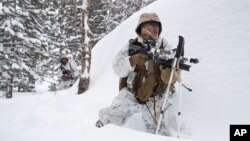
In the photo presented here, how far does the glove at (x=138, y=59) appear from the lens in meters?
5.71

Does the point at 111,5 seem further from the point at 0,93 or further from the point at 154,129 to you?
the point at 154,129

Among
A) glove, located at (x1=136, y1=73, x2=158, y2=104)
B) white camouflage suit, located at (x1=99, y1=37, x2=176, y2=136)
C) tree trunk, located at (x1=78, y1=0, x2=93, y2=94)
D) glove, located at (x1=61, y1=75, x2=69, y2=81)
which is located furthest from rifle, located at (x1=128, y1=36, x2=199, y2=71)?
glove, located at (x1=61, y1=75, x2=69, y2=81)

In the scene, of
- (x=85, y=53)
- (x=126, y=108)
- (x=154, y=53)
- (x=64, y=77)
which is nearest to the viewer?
(x=154, y=53)

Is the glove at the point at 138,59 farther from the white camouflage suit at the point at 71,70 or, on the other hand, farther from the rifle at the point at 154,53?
the white camouflage suit at the point at 71,70

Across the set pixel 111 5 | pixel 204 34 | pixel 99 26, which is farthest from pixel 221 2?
pixel 111 5

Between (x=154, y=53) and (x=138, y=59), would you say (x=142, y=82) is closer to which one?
(x=138, y=59)

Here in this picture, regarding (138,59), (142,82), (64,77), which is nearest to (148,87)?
(142,82)

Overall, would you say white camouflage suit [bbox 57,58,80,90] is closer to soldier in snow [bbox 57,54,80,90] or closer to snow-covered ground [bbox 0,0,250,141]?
soldier in snow [bbox 57,54,80,90]

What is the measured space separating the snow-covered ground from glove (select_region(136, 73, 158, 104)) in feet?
1.36

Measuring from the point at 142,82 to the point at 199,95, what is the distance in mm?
1259

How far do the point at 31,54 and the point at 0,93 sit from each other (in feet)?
13.4

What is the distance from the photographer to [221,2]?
27.3 ft

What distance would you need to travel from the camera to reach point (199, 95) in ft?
21.6

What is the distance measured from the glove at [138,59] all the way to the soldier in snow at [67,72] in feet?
30.2
